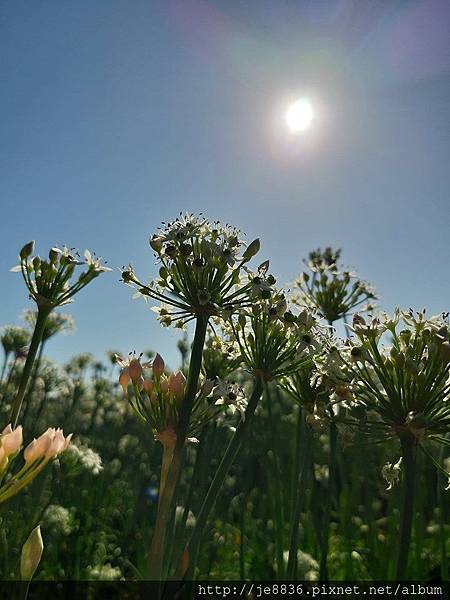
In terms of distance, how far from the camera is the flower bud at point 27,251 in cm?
345

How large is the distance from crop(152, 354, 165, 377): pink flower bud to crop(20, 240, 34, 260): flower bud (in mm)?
1336

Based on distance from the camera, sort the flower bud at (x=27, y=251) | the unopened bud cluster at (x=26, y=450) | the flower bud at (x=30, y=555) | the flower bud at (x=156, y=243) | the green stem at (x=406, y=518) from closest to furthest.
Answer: the unopened bud cluster at (x=26, y=450) < the flower bud at (x=30, y=555) < the green stem at (x=406, y=518) < the flower bud at (x=156, y=243) < the flower bud at (x=27, y=251)

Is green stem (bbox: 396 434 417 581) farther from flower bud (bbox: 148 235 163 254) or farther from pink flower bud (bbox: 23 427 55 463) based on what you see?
flower bud (bbox: 148 235 163 254)

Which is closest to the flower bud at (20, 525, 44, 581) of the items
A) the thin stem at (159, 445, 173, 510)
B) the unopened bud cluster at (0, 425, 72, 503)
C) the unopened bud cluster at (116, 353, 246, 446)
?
the unopened bud cluster at (0, 425, 72, 503)

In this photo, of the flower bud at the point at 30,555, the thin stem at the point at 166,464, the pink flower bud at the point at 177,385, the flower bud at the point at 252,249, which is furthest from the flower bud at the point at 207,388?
the flower bud at the point at 30,555

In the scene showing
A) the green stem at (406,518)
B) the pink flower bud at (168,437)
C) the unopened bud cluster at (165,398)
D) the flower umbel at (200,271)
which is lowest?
the green stem at (406,518)

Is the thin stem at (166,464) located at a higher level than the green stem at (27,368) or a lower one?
lower

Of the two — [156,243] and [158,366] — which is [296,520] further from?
[156,243]

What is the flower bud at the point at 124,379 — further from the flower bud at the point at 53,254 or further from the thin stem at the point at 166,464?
the flower bud at the point at 53,254

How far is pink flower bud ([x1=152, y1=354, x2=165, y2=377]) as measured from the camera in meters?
2.76

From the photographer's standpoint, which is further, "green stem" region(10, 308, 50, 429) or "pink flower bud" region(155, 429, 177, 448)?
"green stem" region(10, 308, 50, 429)

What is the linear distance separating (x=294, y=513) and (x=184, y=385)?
1283mm

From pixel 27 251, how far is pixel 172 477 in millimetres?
1948

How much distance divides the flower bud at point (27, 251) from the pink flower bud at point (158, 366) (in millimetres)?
1336
